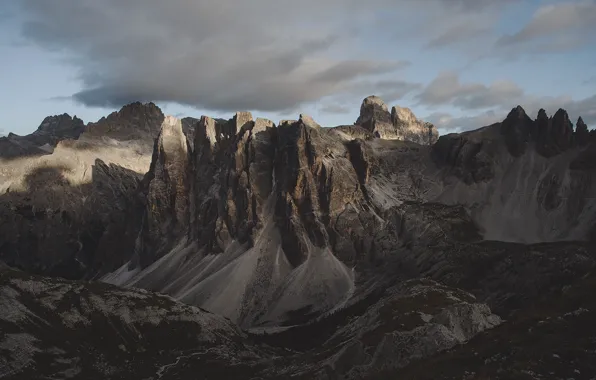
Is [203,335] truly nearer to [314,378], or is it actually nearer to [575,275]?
[314,378]

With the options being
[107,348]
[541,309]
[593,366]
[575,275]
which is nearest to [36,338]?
[107,348]

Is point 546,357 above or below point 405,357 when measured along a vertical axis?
above

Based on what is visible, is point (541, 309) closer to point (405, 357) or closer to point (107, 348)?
point (405, 357)

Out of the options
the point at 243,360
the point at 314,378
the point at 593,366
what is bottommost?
the point at 243,360

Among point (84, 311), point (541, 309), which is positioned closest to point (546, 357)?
point (541, 309)

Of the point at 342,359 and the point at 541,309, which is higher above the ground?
the point at 541,309

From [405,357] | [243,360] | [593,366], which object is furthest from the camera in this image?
[243,360]

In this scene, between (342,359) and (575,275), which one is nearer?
(342,359)

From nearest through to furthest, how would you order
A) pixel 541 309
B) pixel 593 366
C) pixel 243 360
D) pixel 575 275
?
1. pixel 593 366
2. pixel 541 309
3. pixel 243 360
4. pixel 575 275

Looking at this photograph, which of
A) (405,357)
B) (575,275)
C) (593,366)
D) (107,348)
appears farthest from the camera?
(575,275)
